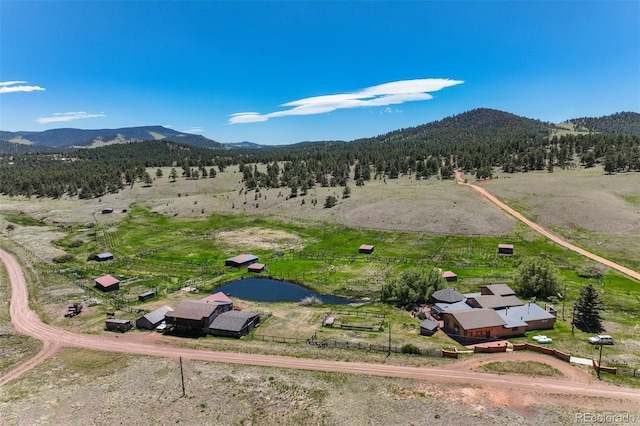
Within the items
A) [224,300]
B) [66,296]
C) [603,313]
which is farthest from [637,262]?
[66,296]

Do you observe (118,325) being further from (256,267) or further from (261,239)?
(261,239)

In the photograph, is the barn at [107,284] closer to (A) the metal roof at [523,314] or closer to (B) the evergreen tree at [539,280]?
(A) the metal roof at [523,314]

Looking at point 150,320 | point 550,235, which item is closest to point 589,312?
point 550,235

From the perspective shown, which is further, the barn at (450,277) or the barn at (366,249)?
the barn at (366,249)

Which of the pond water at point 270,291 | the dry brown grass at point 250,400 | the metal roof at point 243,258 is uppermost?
the metal roof at point 243,258

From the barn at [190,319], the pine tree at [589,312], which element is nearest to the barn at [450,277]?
the pine tree at [589,312]

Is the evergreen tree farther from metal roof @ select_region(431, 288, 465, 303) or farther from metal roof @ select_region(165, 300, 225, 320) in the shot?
metal roof @ select_region(165, 300, 225, 320)

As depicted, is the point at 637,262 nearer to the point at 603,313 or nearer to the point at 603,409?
the point at 603,313
